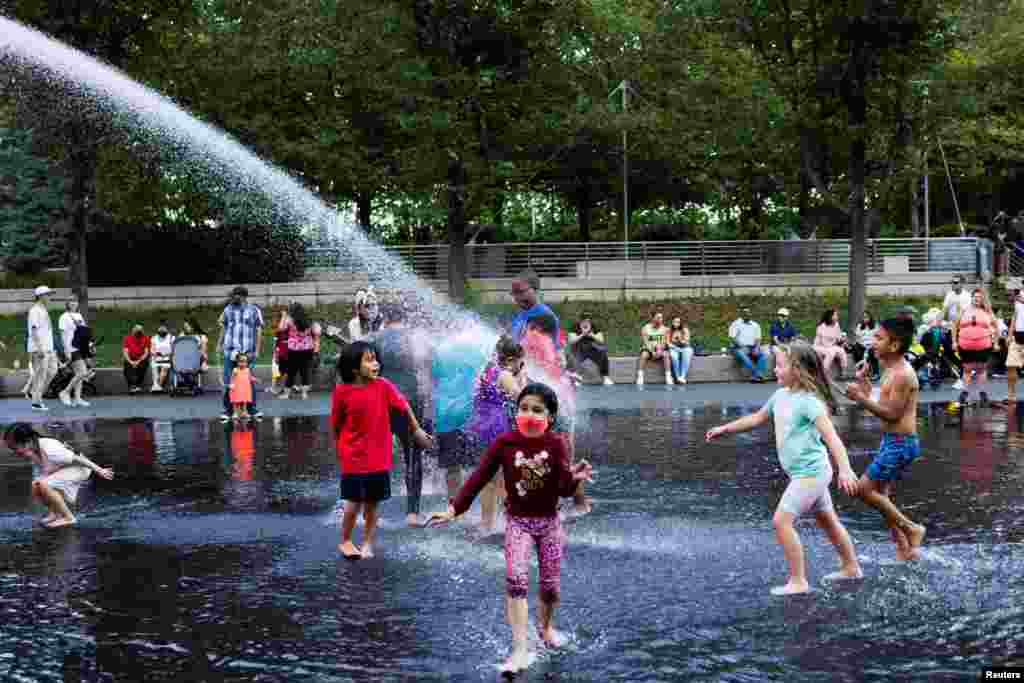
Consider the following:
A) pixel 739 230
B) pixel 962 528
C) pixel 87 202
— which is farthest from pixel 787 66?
pixel 962 528

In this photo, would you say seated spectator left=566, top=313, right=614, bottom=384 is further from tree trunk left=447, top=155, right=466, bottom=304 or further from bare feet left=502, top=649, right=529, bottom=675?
bare feet left=502, top=649, right=529, bottom=675

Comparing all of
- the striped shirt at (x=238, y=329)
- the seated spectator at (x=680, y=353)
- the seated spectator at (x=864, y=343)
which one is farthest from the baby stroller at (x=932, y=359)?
the striped shirt at (x=238, y=329)

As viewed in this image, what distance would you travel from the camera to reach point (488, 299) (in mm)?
30031

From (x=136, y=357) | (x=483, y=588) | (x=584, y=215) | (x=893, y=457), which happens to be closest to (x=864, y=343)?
(x=136, y=357)

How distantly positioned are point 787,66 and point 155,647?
22540mm

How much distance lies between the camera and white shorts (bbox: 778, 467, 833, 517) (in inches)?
287

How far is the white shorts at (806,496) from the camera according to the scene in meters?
7.28

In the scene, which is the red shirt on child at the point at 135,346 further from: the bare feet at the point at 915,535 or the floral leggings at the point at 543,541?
the floral leggings at the point at 543,541

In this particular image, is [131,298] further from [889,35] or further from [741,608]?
[741,608]

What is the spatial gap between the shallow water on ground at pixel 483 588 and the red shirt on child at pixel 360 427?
61 cm

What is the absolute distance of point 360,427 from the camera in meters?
8.44

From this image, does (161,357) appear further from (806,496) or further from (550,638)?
(550,638)

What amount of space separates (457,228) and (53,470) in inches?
759

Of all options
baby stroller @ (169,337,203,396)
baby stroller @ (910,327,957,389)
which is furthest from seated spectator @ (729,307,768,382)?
baby stroller @ (169,337,203,396)
